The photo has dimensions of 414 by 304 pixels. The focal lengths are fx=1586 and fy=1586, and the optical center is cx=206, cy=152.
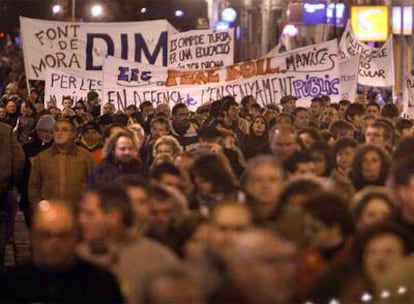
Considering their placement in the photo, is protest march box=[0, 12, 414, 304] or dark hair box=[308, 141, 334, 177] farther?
dark hair box=[308, 141, 334, 177]

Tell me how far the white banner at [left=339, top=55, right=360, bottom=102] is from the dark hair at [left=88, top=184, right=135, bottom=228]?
17.8m

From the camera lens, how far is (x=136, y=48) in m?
25.4

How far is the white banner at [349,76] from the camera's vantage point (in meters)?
25.5

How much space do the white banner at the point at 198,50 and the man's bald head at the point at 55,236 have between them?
17.4m

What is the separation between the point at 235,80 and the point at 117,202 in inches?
655

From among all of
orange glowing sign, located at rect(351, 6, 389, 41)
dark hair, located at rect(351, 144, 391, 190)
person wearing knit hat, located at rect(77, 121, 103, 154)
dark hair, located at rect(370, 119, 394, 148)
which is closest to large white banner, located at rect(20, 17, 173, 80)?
person wearing knit hat, located at rect(77, 121, 103, 154)

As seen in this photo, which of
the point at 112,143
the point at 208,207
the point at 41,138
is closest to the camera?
the point at 208,207

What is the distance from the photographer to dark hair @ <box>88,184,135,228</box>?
7.72 metres

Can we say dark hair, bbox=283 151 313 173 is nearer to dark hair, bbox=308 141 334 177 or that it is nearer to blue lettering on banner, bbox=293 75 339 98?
dark hair, bbox=308 141 334 177

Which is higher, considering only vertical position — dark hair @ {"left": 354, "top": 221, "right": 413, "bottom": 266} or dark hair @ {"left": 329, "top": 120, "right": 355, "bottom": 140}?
dark hair @ {"left": 354, "top": 221, "right": 413, "bottom": 266}

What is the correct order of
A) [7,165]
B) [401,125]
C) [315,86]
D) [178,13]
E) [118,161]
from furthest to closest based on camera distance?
1. [178,13]
2. [315,86]
3. [401,125]
4. [7,165]
5. [118,161]

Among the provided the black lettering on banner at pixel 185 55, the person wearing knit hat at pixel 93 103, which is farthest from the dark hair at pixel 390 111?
the black lettering on banner at pixel 185 55

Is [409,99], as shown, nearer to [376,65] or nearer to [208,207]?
[376,65]

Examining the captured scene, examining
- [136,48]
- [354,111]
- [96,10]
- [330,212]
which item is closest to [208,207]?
[330,212]
